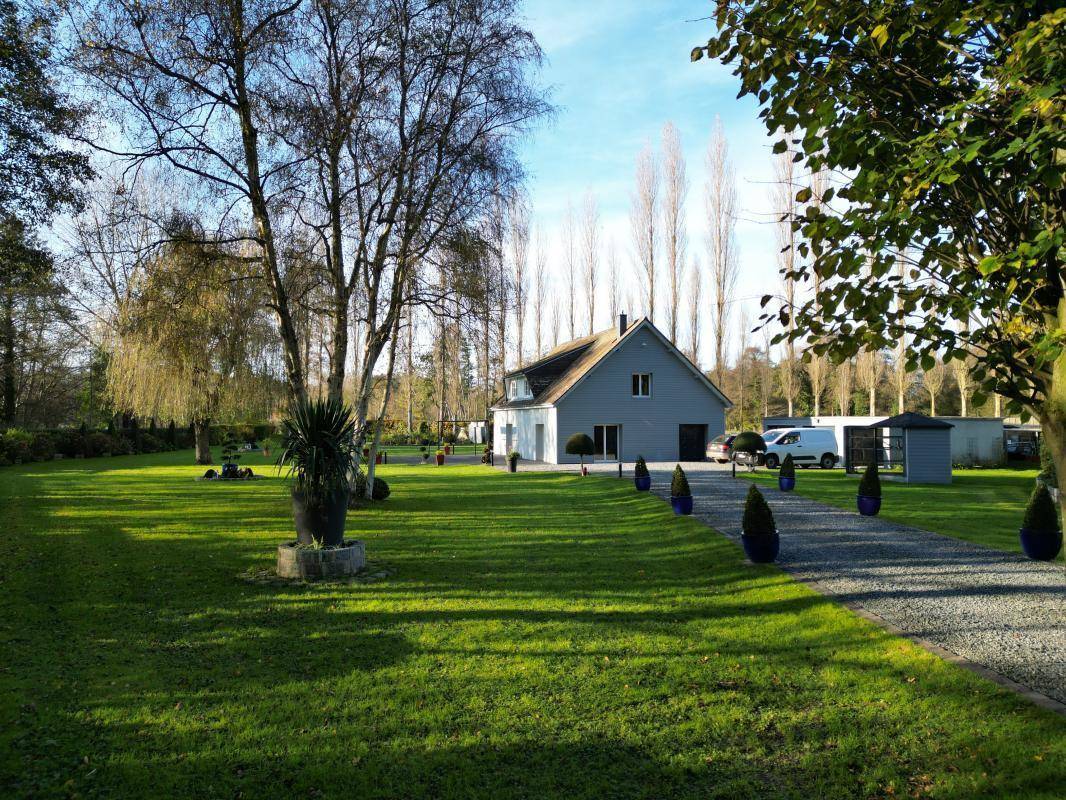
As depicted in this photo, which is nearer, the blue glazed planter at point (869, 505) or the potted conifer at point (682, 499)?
the potted conifer at point (682, 499)

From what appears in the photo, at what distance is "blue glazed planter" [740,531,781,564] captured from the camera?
9.73 m

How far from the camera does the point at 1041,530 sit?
10.2 m

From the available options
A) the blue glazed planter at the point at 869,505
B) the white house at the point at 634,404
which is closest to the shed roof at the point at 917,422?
the white house at the point at 634,404

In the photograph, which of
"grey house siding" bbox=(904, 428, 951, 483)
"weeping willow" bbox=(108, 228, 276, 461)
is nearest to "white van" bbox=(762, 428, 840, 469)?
"grey house siding" bbox=(904, 428, 951, 483)

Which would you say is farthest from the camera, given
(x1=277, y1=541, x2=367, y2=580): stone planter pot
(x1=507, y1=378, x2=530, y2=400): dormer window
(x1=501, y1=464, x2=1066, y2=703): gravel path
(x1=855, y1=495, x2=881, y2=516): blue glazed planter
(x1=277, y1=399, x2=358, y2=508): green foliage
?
(x1=507, y1=378, x2=530, y2=400): dormer window

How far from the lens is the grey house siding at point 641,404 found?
34125mm

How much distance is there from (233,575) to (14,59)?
10.1m

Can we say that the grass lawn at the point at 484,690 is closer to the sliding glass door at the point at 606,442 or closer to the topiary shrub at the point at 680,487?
the topiary shrub at the point at 680,487

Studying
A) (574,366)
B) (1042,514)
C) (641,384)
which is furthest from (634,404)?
(1042,514)

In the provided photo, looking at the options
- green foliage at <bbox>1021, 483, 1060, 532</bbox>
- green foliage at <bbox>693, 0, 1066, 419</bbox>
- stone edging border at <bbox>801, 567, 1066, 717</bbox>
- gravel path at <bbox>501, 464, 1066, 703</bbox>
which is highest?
green foliage at <bbox>693, 0, 1066, 419</bbox>

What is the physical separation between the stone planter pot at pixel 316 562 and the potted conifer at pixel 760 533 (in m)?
Answer: 5.86

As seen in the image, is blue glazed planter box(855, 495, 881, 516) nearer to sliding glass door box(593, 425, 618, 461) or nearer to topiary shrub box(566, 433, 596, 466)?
topiary shrub box(566, 433, 596, 466)

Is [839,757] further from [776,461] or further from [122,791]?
[776,461]

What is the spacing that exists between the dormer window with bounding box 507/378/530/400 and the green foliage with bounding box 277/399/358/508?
94.5ft
